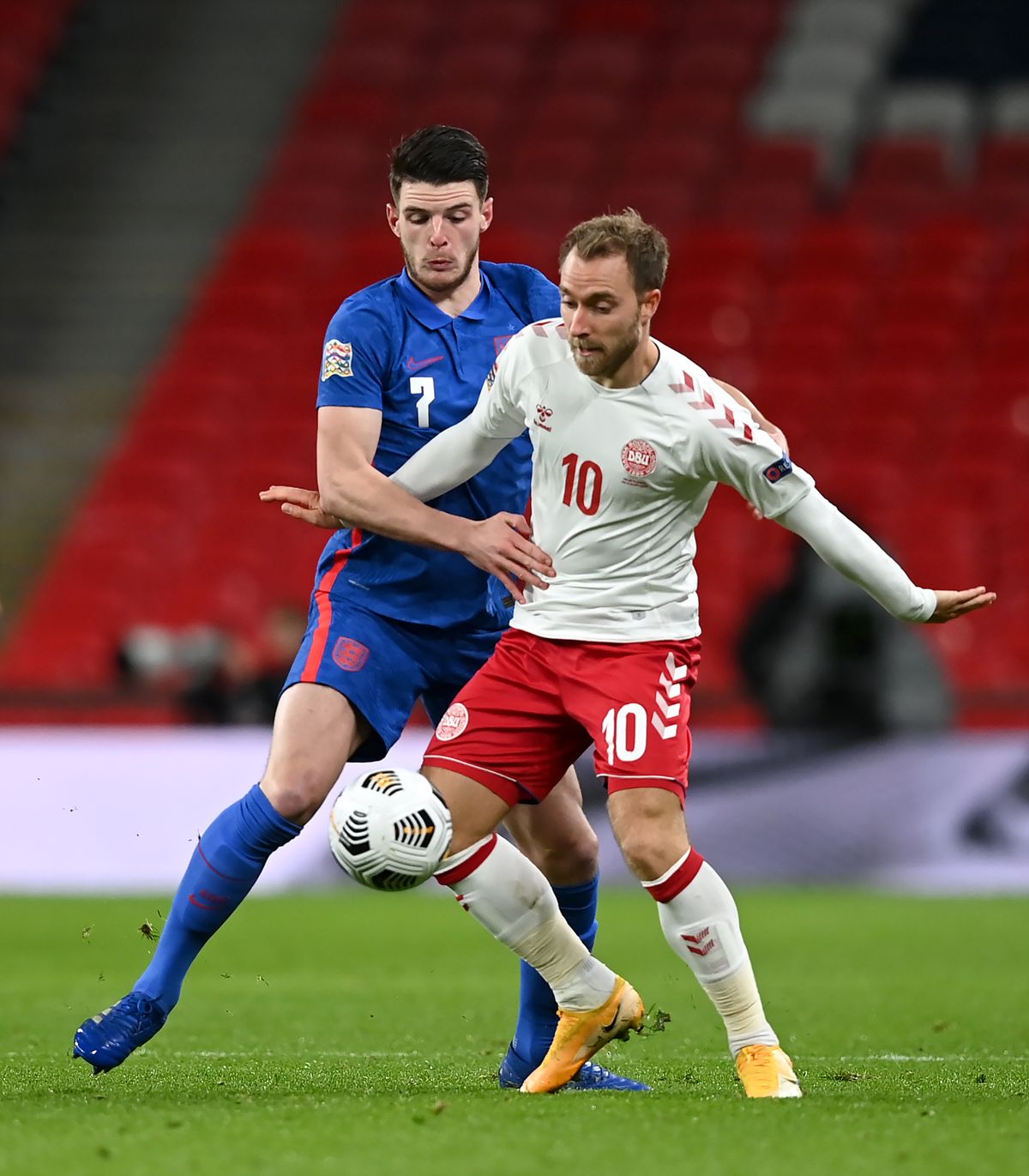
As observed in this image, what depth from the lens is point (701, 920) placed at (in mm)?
4988

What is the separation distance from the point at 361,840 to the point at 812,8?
1807cm

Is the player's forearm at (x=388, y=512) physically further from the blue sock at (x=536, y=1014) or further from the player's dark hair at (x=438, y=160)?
the blue sock at (x=536, y=1014)

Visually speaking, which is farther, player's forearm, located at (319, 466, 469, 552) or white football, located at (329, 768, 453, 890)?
player's forearm, located at (319, 466, 469, 552)

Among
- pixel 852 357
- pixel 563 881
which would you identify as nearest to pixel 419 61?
pixel 852 357

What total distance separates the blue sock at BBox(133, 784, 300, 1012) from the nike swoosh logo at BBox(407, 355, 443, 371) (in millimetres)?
1175

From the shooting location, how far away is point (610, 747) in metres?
4.98

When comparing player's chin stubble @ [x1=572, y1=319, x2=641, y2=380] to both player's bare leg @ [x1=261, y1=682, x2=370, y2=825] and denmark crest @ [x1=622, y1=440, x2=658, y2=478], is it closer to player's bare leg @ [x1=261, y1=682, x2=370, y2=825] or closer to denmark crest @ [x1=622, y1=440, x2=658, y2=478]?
denmark crest @ [x1=622, y1=440, x2=658, y2=478]

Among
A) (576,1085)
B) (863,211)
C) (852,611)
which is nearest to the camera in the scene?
(576,1085)

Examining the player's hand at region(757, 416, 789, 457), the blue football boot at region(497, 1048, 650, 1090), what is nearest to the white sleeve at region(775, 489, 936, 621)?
the player's hand at region(757, 416, 789, 457)

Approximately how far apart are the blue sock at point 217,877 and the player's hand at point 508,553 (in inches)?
31.7

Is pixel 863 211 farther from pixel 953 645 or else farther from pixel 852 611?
pixel 852 611

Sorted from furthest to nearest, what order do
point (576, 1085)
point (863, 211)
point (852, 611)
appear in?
point (863, 211), point (852, 611), point (576, 1085)

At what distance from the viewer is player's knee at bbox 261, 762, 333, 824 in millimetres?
5227

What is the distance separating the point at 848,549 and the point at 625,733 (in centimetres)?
68
